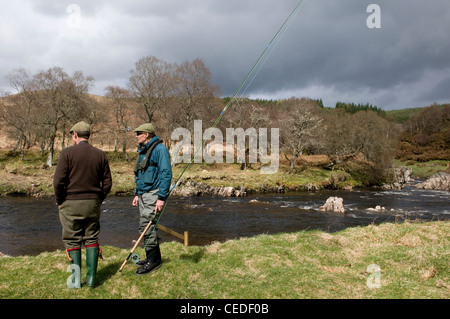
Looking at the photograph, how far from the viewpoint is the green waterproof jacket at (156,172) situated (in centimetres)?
586

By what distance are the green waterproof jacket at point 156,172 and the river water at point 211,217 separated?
287 inches

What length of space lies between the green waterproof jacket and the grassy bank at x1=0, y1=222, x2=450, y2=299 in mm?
1882

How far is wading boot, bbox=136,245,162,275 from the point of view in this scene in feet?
19.8

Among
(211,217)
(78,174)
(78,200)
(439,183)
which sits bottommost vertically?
(211,217)

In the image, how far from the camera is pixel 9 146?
54750 millimetres

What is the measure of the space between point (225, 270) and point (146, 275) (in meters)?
1.80

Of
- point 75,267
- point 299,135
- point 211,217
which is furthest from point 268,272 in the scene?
point 299,135

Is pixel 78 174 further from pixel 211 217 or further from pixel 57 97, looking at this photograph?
pixel 57 97

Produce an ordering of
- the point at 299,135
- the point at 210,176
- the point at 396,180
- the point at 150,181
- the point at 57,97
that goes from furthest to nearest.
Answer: the point at 299,135, the point at 396,180, the point at 57,97, the point at 210,176, the point at 150,181

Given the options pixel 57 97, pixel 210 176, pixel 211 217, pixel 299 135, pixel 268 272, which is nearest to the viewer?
pixel 268 272

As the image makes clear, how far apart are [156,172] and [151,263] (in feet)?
Result: 6.61

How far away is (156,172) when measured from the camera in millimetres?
6066

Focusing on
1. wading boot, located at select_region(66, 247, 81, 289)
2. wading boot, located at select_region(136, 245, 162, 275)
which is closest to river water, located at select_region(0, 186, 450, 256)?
wading boot, located at select_region(136, 245, 162, 275)

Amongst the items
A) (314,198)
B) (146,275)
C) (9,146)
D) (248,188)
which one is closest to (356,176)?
(314,198)
